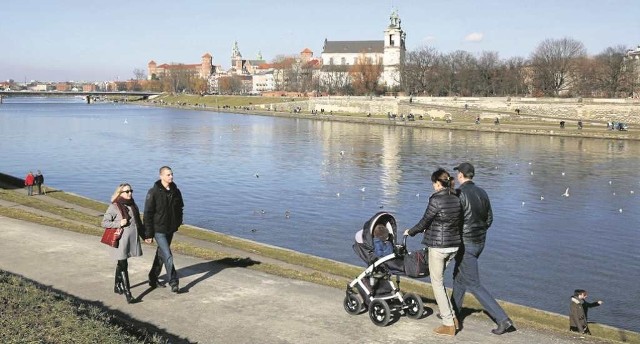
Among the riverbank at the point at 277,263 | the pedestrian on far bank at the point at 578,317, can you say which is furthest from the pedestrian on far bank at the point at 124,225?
the pedestrian on far bank at the point at 578,317

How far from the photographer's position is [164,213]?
10555mm

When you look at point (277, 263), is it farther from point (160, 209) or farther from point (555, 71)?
point (555, 71)

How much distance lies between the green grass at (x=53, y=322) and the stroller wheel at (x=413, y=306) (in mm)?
3646

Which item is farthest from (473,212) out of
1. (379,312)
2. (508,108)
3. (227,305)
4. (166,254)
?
(508,108)

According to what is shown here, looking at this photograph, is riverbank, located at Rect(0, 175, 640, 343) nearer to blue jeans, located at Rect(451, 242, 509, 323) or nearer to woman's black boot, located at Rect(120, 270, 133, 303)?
woman's black boot, located at Rect(120, 270, 133, 303)

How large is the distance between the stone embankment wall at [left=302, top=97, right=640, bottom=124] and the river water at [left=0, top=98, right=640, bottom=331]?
22.1 meters

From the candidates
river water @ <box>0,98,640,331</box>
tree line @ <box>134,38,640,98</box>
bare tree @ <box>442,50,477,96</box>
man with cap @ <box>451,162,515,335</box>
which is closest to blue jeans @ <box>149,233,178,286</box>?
man with cap @ <box>451,162,515,335</box>

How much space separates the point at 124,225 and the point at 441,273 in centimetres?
496

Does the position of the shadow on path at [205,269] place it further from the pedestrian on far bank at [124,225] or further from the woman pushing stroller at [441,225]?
the woman pushing stroller at [441,225]

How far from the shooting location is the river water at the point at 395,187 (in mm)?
20391

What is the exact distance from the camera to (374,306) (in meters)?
9.35

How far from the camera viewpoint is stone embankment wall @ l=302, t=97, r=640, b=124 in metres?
88.9

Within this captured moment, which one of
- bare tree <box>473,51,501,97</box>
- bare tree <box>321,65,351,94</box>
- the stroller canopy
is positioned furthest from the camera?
bare tree <box>321,65,351,94</box>

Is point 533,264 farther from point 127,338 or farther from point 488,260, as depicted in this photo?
point 127,338
